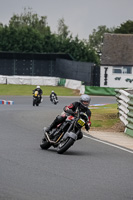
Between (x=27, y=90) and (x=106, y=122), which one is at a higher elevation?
(x=106, y=122)

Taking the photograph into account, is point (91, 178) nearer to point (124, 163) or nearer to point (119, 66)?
point (124, 163)

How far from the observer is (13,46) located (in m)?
90.9

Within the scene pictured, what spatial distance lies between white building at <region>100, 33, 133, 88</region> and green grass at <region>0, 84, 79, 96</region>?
35.7 feet

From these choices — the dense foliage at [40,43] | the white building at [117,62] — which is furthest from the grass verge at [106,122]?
the dense foliage at [40,43]

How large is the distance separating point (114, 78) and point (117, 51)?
3417mm

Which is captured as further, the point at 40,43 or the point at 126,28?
the point at 126,28

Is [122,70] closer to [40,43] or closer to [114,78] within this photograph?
[114,78]

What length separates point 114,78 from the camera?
73875 millimetres

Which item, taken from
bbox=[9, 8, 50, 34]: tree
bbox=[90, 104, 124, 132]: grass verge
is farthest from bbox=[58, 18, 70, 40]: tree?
bbox=[90, 104, 124, 132]: grass verge

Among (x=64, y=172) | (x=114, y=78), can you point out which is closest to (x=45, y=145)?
(x=64, y=172)

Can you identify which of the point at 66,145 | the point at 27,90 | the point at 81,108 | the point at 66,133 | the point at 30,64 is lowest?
the point at 27,90

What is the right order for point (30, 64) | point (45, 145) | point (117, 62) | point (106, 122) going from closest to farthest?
point (45, 145)
point (106, 122)
point (30, 64)
point (117, 62)

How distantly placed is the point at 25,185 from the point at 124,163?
3607 mm

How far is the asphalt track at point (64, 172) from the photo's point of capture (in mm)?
7953
